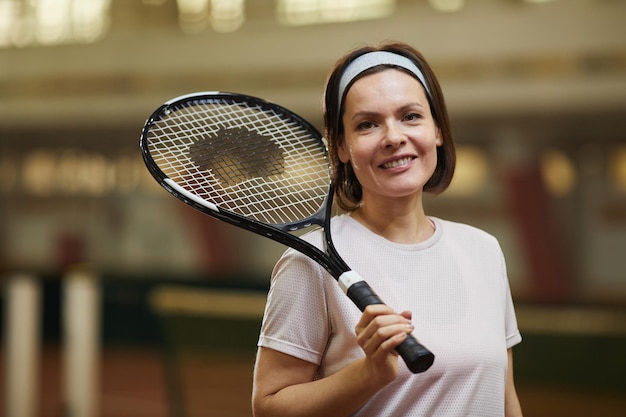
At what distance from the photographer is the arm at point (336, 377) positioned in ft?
3.90

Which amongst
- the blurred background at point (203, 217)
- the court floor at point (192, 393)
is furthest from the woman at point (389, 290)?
the court floor at point (192, 393)

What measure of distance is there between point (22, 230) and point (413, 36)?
5993 mm

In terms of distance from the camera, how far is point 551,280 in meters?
8.27

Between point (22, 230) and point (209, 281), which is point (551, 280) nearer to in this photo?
point (209, 281)

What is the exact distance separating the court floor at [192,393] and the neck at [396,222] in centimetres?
412

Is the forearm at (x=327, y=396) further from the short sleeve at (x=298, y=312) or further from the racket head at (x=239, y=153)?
the racket head at (x=239, y=153)

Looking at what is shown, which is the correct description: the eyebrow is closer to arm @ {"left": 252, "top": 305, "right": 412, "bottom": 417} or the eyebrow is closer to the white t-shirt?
the white t-shirt

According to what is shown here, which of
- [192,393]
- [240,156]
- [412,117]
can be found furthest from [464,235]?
[192,393]

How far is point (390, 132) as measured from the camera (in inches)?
53.0

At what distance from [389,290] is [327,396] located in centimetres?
21

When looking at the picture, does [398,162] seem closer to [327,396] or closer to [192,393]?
[327,396]

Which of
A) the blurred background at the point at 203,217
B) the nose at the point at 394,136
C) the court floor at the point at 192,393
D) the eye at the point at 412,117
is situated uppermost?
the eye at the point at 412,117

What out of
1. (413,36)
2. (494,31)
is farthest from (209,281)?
(494,31)

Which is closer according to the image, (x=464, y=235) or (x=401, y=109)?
(x=401, y=109)
